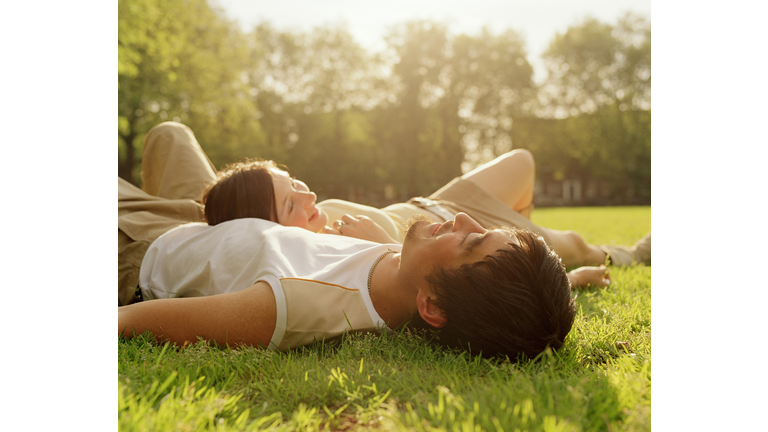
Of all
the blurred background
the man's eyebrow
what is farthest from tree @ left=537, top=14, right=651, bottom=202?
the man's eyebrow

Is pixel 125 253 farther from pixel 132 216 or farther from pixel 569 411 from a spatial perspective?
pixel 569 411

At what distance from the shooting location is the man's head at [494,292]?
2.05 meters

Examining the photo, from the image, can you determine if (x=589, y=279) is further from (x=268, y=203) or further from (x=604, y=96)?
(x=604, y=96)

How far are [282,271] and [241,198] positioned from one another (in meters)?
1.32

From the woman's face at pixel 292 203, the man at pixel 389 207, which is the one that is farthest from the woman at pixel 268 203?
the man at pixel 389 207

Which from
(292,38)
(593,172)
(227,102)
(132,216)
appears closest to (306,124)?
(292,38)

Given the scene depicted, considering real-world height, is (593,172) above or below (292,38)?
below

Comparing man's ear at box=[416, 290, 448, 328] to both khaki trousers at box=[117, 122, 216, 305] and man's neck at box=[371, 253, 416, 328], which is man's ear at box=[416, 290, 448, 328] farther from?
khaki trousers at box=[117, 122, 216, 305]

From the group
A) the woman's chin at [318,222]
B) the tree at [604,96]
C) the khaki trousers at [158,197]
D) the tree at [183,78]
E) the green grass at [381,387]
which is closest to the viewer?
the green grass at [381,387]

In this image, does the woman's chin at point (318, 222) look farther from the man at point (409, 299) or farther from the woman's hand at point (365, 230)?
the man at point (409, 299)

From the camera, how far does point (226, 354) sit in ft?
6.87

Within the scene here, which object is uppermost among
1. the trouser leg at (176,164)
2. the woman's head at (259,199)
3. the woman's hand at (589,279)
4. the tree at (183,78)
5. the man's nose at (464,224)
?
the tree at (183,78)

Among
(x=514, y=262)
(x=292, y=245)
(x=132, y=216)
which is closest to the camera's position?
(x=514, y=262)

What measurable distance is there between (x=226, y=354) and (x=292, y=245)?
29.3 inches
